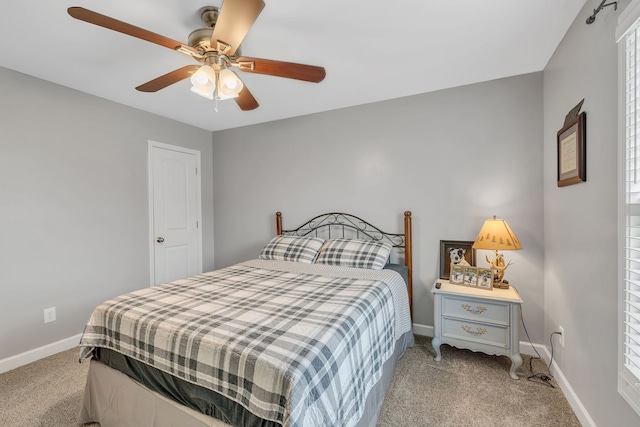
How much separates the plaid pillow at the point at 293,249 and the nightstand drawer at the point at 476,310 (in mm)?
1299

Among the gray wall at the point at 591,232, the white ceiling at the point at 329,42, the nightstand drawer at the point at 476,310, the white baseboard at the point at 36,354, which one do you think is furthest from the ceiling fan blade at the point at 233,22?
the white baseboard at the point at 36,354

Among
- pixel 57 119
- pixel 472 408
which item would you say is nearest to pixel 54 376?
pixel 57 119

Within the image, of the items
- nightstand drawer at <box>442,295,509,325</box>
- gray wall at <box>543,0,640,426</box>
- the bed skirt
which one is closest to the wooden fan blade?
gray wall at <box>543,0,640,426</box>

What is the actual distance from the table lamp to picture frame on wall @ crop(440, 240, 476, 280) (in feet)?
0.75

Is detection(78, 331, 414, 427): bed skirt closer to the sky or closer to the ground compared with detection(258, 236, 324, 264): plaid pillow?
closer to the ground

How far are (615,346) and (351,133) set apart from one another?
8.49 ft

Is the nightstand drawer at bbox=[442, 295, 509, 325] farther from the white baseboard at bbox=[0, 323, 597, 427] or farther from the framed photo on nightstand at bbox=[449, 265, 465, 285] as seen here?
the white baseboard at bbox=[0, 323, 597, 427]

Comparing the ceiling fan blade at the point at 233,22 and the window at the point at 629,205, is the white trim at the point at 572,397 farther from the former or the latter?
the ceiling fan blade at the point at 233,22

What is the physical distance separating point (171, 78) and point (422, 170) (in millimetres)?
2285

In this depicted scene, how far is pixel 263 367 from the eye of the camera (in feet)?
3.50

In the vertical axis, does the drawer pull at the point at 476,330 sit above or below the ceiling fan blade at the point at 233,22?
below

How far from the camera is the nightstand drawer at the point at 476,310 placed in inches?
82.0

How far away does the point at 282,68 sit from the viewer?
1.67 metres

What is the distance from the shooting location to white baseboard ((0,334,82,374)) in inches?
88.0
